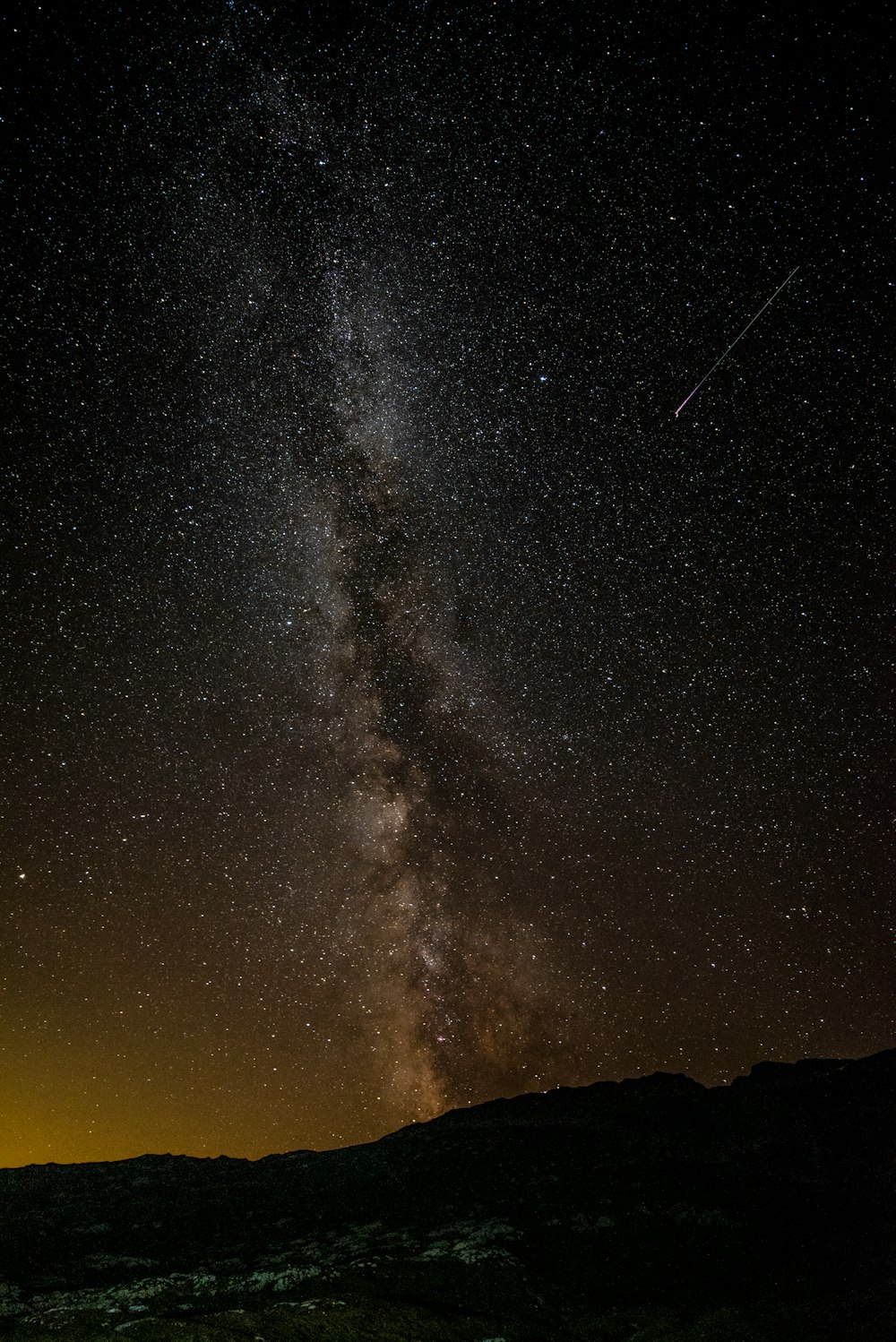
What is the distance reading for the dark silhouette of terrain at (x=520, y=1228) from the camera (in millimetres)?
12062

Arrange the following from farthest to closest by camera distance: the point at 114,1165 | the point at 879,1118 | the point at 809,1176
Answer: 1. the point at 114,1165
2. the point at 879,1118
3. the point at 809,1176

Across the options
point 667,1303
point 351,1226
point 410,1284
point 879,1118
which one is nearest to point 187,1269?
point 351,1226

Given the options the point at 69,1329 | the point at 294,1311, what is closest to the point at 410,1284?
the point at 294,1311

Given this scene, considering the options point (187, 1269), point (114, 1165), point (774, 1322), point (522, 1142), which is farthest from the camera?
point (114, 1165)

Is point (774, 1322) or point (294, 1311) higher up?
point (294, 1311)

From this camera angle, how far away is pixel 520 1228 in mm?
16578

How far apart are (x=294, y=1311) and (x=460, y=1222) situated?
6.48m

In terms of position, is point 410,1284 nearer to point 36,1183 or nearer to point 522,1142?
point 522,1142

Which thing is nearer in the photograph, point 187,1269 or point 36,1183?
Result: point 187,1269

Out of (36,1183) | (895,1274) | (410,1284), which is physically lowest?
(895,1274)

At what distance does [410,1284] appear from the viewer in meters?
13.7

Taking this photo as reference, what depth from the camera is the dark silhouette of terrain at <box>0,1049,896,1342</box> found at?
12062 mm

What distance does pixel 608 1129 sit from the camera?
23766mm

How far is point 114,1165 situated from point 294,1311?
21.5 m
